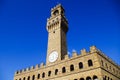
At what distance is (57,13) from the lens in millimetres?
48375

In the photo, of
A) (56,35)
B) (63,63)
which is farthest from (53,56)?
(56,35)

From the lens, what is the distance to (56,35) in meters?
43.2

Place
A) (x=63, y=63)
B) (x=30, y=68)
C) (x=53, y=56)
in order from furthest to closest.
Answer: (x=30, y=68) < (x=53, y=56) < (x=63, y=63)

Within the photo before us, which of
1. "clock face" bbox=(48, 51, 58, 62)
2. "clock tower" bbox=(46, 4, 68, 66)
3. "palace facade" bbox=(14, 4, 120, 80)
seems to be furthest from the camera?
"clock tower" bbox=(46, 4, 68, 66)

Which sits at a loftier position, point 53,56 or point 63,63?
point 53,56

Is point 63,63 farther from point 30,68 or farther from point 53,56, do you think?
point 30,68

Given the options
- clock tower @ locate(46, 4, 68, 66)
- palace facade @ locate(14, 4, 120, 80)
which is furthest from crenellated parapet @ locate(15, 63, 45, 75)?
clock tower @ locate(46, 4, 68, 66)

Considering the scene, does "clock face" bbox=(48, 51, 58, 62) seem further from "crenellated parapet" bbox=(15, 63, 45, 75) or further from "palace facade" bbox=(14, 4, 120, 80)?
"crenellated parapet" bbox=(15, 63, 45, 75)

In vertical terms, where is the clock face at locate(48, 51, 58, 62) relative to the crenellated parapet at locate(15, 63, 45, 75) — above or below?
above

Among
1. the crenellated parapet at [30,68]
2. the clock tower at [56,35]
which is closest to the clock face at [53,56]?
the clock tower at [56,35]

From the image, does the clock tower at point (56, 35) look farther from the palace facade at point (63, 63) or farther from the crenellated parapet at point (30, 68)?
the crenellated parapet at point (30, 68)

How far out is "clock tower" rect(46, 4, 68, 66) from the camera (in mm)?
39897

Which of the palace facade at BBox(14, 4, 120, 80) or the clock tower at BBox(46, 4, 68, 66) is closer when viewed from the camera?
the palace facade at BBox(14, 4, 120, 80)

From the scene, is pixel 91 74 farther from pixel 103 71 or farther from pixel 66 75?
pixel 66 75
